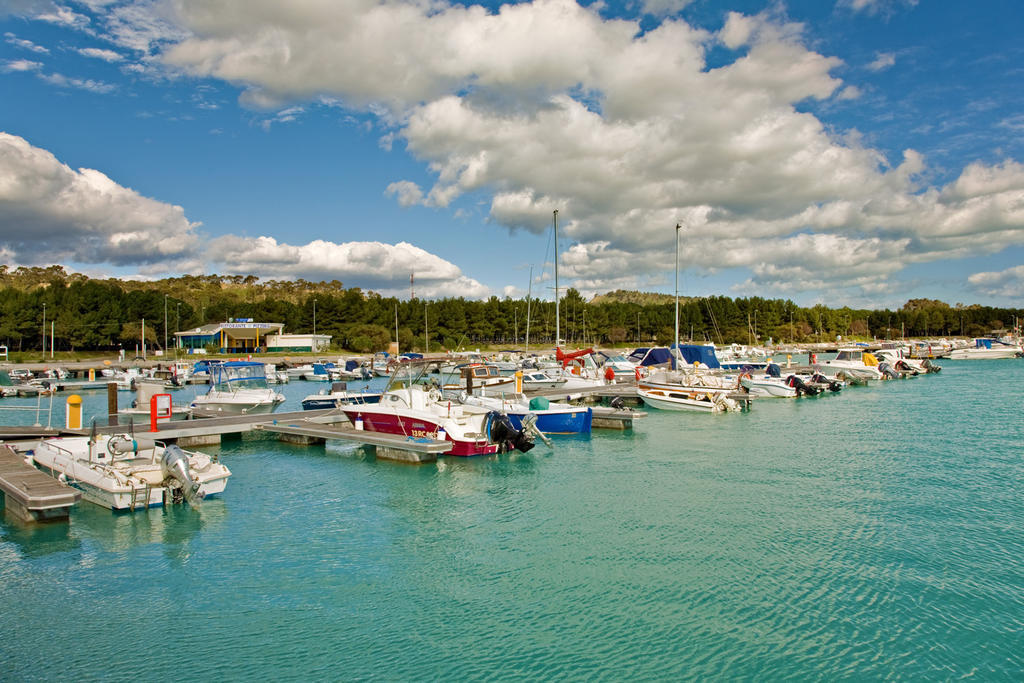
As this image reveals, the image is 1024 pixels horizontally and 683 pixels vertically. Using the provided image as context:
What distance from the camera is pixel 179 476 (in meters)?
15.9

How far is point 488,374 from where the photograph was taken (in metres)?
36.8

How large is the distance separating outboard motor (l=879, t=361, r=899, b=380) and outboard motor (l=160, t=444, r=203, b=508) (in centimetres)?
5973

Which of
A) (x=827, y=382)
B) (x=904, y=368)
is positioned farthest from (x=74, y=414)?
(x=904, y=368)

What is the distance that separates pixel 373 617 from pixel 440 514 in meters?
5.79

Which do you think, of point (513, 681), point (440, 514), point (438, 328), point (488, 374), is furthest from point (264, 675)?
point (438, 328)

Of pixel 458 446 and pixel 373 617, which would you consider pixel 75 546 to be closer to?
pixel 373 617

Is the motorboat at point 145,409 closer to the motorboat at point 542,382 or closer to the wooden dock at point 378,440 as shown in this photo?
A: the wooden dock at point 378,440

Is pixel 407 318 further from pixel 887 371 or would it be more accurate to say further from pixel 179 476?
pixel 179 476

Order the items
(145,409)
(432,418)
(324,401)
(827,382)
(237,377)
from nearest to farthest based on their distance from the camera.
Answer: (432,418) < (145,409) < (237,377) < (324,401) < (827,382)

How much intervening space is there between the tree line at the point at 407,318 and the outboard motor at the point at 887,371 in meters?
35.4

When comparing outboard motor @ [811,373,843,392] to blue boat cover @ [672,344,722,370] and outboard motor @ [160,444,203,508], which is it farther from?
outboard motor @ [160,444,203,508]

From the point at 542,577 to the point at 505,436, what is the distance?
10.7 metres

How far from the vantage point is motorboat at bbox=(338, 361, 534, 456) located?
2236 centimetres

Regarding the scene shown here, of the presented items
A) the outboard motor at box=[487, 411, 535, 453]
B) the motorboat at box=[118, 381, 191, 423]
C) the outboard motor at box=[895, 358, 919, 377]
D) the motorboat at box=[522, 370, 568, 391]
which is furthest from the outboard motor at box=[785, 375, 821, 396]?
the motorboat at box=[118, 381, 191, 423]
